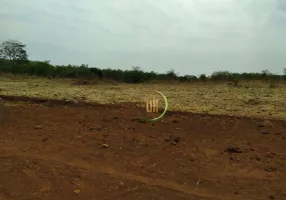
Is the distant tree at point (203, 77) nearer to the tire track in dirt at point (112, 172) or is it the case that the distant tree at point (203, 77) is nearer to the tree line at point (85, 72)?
the tree line at point (85, 72)

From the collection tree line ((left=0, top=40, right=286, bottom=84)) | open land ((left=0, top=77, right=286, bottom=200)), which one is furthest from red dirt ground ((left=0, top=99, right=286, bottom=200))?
tree line ((left=0, top=40, right=286, bottom=84))

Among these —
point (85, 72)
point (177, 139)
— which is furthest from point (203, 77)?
point (177, 139)

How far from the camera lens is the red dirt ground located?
469cm

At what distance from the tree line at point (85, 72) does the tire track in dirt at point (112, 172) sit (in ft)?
50.6

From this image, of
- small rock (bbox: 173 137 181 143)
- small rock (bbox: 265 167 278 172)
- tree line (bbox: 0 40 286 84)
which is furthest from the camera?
tree line (bbox: 0 40 286 84)

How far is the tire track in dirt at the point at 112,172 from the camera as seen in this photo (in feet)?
15.4

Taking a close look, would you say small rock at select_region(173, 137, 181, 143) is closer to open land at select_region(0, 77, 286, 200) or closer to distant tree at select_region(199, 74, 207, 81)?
open land at select_region(0, 77, 286, 200)

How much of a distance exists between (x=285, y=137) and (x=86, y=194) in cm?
413

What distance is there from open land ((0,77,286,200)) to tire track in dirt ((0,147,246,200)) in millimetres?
13

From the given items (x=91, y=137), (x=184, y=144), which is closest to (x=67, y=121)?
(x=91, y=137)

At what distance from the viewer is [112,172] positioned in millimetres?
5258

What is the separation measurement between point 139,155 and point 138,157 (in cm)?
9

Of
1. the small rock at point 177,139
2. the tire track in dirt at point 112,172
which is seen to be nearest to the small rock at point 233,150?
the small rock at point 177,139

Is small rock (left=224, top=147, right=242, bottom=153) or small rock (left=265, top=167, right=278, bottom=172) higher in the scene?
small rock (left=224, top=147, right=242, bottom=153)
